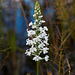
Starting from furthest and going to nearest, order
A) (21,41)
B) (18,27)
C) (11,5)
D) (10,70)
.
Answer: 1. (18,27)
2. (11,5)
3. (21,41)
4. (10,70)

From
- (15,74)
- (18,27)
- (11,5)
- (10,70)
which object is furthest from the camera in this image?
(18,27)

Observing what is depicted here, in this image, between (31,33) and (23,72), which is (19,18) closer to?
(23,72)

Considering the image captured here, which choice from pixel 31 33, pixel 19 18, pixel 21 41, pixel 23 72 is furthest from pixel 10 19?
pixel 31 33

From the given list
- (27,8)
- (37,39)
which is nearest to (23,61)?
(27,8)

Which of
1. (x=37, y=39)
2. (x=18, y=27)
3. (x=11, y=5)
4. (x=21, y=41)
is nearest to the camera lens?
(x=37, y=39)

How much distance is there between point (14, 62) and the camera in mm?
2596

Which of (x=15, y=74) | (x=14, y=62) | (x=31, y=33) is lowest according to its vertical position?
(x=15, y=74)

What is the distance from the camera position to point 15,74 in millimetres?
2389

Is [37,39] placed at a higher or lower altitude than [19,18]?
lower

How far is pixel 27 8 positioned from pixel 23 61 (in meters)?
1.41

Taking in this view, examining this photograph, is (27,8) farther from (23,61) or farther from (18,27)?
(23,61)

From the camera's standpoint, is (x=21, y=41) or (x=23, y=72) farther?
(x=21, y=41)

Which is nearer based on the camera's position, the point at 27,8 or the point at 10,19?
the point at 10,19

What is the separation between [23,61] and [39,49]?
160 centimetres
